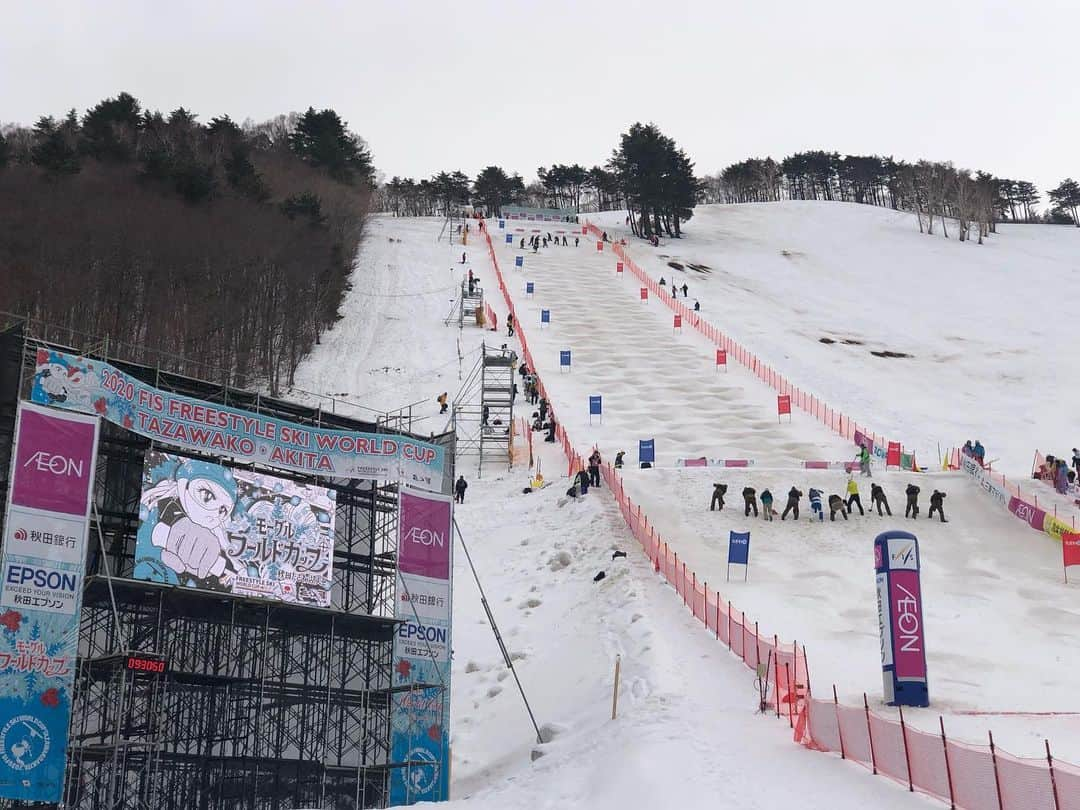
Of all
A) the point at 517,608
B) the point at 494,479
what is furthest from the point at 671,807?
the point at 494,479

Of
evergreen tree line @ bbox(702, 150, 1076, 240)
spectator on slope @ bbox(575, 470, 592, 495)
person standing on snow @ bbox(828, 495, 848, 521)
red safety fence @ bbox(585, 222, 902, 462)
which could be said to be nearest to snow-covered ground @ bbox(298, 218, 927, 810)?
spectator on slope @ bbox(575, 470, 592, 495)

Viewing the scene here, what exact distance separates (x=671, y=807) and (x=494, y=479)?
2176 cm

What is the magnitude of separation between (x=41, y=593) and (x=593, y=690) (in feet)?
31.2

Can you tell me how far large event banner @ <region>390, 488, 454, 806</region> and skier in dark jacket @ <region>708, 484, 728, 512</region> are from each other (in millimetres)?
9949

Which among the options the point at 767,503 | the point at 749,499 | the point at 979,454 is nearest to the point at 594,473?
the point at 749,499

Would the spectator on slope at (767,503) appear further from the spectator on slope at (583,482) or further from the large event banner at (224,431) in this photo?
the large event banner at (224,431)

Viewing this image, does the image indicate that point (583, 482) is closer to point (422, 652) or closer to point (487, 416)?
point (487, 416)

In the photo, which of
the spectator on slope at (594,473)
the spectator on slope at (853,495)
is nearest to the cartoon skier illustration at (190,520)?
the spectator on slope at (594,473)

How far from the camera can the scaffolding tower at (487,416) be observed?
38.0 metres

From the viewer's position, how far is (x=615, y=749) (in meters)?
16.6

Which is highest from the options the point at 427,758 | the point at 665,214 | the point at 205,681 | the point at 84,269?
the point at 665,214

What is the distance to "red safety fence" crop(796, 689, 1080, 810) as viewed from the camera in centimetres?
1062

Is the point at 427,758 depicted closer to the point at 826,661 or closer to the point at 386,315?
the point at 826,661

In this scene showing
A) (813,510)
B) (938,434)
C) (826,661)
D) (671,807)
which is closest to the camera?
(671,807)
